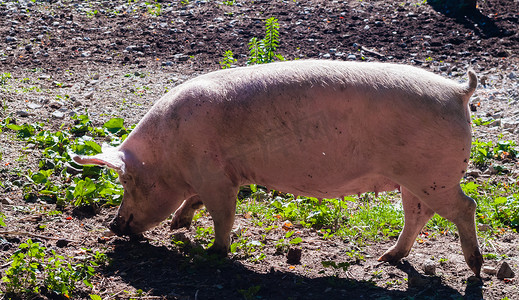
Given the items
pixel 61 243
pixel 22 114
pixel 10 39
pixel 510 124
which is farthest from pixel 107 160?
pixel 10 39

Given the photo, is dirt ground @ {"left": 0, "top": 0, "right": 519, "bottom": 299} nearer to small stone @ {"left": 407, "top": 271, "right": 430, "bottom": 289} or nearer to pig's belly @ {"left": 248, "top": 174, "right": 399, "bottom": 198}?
small stone @ {"left": 407, "top": 271, "right": 430, "bottom": 289}

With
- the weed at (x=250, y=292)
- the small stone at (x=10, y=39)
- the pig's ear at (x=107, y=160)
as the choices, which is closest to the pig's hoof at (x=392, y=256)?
the weed at (x=250, y=292)

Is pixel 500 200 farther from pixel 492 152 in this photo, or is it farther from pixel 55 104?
pixel 55 104

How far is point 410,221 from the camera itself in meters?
5.14

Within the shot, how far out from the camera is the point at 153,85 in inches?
371

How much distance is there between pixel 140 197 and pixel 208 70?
16.9 feet

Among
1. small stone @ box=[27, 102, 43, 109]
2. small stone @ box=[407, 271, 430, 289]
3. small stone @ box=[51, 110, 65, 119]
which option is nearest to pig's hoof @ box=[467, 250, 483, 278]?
small stone @ box=[407, 271, 430, 289]

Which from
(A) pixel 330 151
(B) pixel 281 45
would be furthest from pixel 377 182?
(B) pixel 281 45

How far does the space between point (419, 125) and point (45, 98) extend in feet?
18.8

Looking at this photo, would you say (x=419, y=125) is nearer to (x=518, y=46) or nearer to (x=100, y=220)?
(x=100, y=220)

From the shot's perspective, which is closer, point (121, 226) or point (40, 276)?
point (40, 276)

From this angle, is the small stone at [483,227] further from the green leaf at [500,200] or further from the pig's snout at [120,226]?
the pig's snout at [120,226]

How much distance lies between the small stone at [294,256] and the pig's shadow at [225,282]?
227 mm

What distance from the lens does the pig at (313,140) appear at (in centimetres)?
460
